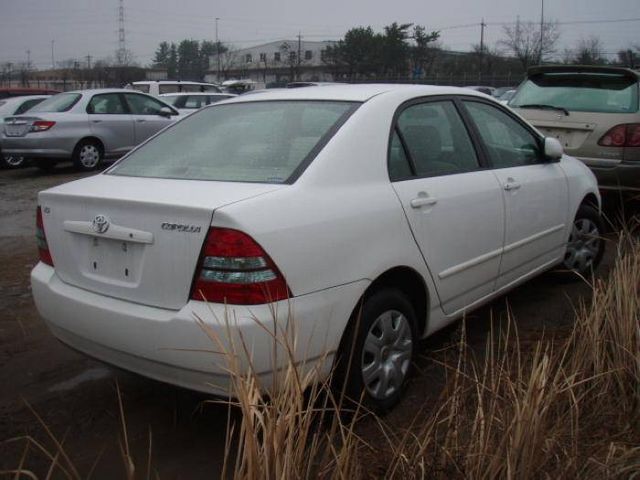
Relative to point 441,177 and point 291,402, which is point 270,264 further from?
point 441,177

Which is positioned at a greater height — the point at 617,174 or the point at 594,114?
the point at 594,114

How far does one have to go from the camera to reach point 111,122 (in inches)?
479

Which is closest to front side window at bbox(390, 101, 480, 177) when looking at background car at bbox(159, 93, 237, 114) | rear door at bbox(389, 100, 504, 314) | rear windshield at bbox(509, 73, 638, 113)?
rear door at bbox(389, 100, 504, 314)

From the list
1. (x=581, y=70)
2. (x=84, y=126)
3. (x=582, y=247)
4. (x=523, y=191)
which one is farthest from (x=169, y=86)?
(x=523, y=191)

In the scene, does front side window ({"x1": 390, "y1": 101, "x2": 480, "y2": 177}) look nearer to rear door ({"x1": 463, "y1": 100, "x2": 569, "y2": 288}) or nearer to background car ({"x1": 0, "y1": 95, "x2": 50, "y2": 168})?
rear door ({"x1": 463, "y1": 100, "x2": 569, "y2": 288})

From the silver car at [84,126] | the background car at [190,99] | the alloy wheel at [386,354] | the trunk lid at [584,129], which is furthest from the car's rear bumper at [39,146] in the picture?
the alloy wheel at [386,354]

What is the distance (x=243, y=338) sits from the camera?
7.97 ft

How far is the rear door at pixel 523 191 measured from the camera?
13.1 ft

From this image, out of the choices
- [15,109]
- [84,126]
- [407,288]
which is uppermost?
[15,109]

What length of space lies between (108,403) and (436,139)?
2.23m

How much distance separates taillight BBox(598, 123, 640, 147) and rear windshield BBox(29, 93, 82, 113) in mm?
9172

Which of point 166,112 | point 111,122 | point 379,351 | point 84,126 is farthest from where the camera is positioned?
point 166,112

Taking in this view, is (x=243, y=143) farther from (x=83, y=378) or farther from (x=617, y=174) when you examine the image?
(x=617, y=174)

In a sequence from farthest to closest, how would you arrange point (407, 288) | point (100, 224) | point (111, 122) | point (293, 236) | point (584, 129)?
point (111, 122), point (584, 129), point (407, 288), point (100, 224), point (293, 236)
